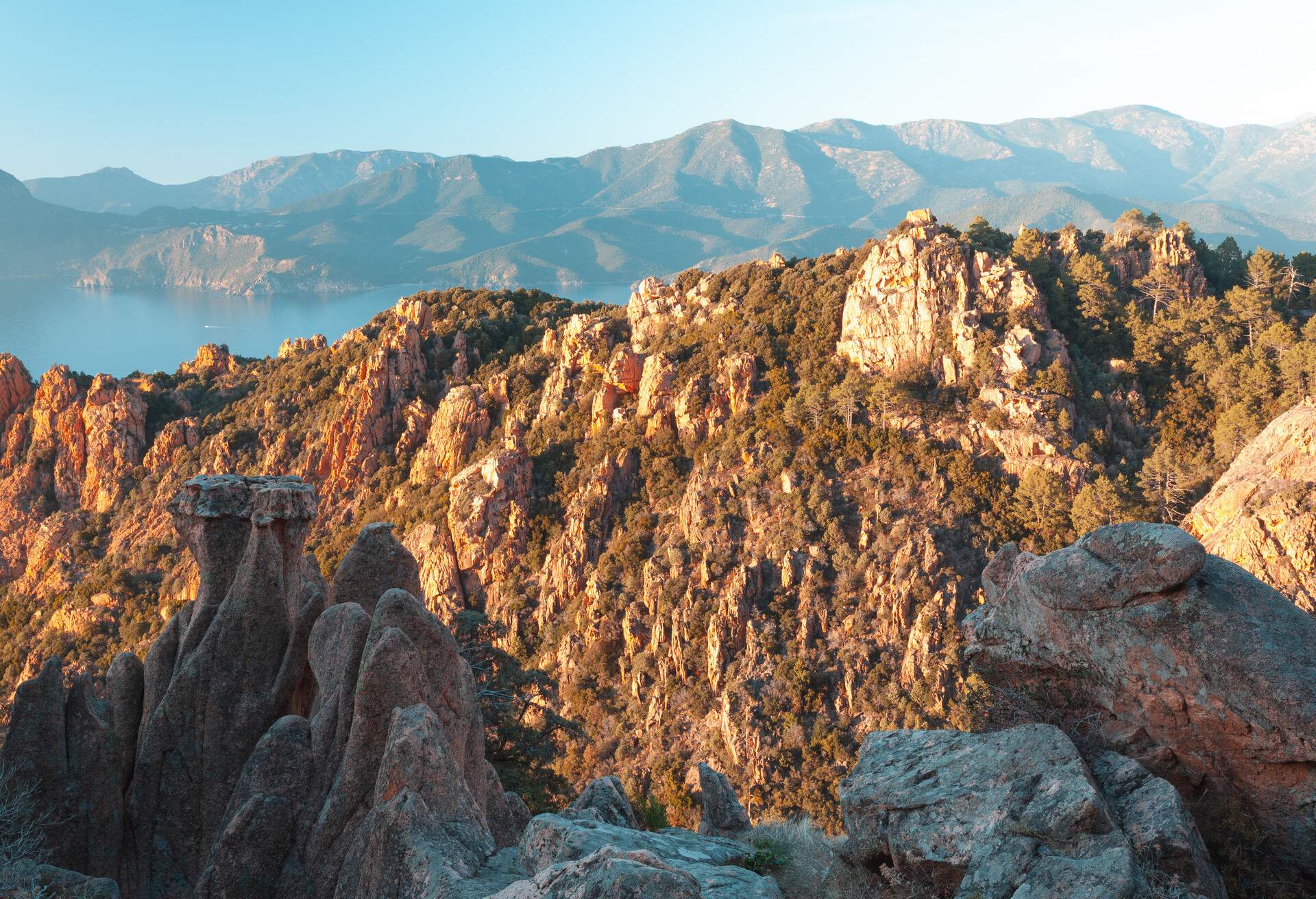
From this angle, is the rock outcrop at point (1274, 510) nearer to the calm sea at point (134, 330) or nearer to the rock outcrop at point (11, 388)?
the rock outcrop at point (11, 388)

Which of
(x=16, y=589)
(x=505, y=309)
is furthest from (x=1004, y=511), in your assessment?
(x=16, y=589)

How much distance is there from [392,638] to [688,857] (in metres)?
4.49

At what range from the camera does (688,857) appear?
8.12 meters

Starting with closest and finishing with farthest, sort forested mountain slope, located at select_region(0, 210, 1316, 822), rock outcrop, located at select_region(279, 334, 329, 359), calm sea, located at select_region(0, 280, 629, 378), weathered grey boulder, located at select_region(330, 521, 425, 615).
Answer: weathered grey boulder, located at select_region(330, 521, 425, 615) → forested mountain slope, located at select_region(0, 210, 1316, 822) → rock outcrop, located at select_region(279, 334, 329, 359) → calm sea, located at select_region(0, 280, 629, 378)

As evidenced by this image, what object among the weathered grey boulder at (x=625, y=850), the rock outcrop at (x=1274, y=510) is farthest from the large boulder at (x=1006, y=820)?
the rock outcrop at (x=1274, y=510)

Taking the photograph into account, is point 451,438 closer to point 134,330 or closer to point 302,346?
point 302,346

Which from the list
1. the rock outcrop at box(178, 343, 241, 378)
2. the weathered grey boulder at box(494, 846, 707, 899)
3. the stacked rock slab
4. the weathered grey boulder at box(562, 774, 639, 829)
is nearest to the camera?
the weathered grey boulder at box(494, 846, 707, 899)

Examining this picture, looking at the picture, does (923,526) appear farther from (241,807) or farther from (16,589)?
(16,589)

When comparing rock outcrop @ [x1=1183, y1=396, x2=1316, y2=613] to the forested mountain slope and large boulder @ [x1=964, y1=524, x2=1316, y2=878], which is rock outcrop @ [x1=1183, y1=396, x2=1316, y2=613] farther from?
large boulder @ [x1=964, y1=524, x2=1316, y2=878]

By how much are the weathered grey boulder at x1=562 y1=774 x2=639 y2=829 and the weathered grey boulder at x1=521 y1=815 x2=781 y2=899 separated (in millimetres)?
1506

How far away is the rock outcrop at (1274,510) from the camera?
88.3 feet

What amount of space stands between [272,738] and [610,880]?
7306 mm

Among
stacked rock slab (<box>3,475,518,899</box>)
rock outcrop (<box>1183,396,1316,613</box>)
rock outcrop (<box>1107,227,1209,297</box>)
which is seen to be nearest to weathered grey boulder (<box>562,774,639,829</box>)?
stacked rock slab (<box>3,475,518,899</box>)

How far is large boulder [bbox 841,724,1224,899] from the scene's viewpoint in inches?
272
